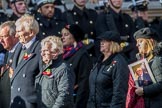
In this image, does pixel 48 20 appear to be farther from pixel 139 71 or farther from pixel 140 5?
pixel 139 71

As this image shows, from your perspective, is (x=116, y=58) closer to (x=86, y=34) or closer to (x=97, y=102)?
(x=97, y=102)

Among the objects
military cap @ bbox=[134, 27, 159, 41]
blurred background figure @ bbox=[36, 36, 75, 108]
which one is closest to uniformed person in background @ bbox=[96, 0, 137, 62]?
military cap @ bbox=[134, 27, 159, 41]

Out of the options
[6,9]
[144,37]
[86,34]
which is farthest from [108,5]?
[144,37]

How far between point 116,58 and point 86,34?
2.98 metres

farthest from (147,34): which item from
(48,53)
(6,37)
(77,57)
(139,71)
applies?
(6,37)

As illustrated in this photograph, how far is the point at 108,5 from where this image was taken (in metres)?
11.9

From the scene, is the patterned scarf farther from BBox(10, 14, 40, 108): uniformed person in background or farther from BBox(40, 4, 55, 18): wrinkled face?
BBox(40, 4, 55, 18): wrinkled face

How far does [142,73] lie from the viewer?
7984 mm

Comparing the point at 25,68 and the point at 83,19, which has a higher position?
the point at 83,19

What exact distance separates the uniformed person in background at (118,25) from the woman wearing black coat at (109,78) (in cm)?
242

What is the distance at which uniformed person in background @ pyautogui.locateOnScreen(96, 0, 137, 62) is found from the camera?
11.5 meters

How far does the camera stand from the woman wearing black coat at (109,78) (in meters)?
8.55

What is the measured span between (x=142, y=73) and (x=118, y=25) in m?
3.92

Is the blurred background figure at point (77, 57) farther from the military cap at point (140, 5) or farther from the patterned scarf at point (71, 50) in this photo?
the military cap at point (140, 5)
